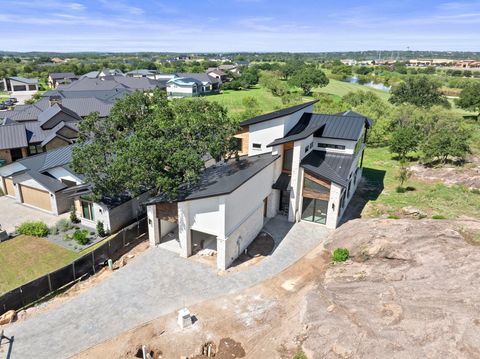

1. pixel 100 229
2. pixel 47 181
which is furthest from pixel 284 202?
pixel 47 181

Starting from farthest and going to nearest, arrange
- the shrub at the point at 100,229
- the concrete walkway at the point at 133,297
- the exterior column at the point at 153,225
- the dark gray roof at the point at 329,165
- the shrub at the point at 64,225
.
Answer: the shrub at the point at 64,225 < the dark gray roof at the point at 329,165 < the shrub at the point at 100,229 < the exterior column at the point at 153,225 < the concrete walkway at the point at 133,297

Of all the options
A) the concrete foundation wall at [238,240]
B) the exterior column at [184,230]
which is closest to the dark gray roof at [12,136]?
the exterior column at [184,230]

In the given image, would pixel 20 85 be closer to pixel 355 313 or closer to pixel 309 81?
pixel 309 81

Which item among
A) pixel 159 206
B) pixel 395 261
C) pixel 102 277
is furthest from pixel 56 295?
pixel 395 261

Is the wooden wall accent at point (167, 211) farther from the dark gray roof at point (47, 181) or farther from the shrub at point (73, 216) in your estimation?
the dark gray roof at point (47, 181)

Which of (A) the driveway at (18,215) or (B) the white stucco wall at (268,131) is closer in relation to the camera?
(B) the white stucco wall at (268,131)

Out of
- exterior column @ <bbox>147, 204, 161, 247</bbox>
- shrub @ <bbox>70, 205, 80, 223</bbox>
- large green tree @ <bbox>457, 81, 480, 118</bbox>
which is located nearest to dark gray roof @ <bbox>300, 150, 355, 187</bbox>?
exterior column @ <bbox>147, 204, 161, 247</bbox>
